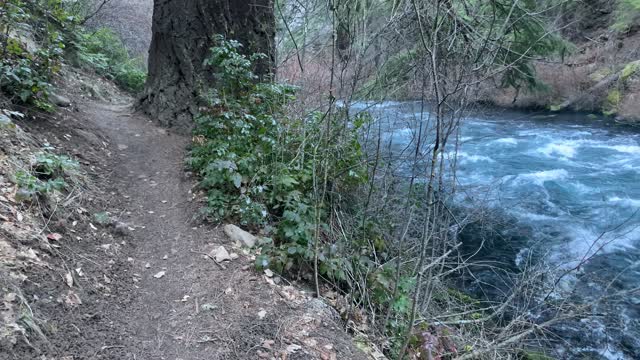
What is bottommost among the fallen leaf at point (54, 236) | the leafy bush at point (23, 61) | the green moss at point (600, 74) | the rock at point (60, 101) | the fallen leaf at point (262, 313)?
the fallen leaf at point (262, 313)

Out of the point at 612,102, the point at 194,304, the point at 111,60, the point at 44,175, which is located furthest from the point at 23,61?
the point at 612,102

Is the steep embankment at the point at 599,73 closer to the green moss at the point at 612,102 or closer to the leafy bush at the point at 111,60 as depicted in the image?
the green moss at the point at 612,102

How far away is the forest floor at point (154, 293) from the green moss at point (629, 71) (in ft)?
47.8

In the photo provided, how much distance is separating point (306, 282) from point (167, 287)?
Answer: 1.16 meters

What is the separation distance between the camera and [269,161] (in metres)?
4.87

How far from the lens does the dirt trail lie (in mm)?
2861

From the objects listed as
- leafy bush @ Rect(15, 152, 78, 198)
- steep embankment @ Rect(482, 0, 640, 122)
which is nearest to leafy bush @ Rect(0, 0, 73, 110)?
leafy bush @ Rect(15, 152, 78, 198)

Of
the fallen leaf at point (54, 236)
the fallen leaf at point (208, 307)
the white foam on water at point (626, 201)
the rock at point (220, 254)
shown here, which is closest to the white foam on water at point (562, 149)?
the white foam on water at point (626, 201)

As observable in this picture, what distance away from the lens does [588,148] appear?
36.0 ft

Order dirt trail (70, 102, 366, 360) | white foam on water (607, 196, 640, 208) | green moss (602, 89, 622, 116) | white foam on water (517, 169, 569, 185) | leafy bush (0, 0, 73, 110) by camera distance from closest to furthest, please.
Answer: dirt trail (70, 102, 366, 360) → leafy bush (0, 0, 73, 110) → white foam on water (607, 196, 640, 208) → white foam on water (517, 169, 569, 185) → green moss (602, 89, 622, 116)

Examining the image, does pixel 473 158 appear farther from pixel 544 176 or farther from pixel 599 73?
pixel 599 73

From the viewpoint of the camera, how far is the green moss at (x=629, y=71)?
14023 mm

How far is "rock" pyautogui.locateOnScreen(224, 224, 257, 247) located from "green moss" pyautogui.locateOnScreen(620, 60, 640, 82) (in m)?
14.6

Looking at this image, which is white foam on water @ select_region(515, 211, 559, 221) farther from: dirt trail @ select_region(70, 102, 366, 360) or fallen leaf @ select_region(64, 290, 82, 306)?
fallen leaf @ select_region(64, 290, 82, 306)
